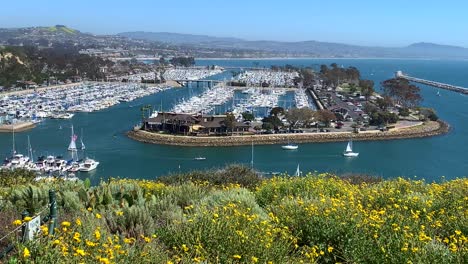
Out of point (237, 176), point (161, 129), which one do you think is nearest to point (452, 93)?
point (161, 129)

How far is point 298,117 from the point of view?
25.2 meters

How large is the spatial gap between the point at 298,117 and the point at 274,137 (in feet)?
9.61

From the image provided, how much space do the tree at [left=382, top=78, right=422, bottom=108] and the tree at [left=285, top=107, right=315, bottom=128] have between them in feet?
35.8

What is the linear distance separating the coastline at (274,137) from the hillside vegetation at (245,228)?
700 inches

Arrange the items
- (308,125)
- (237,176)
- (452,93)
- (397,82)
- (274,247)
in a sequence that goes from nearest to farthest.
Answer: (274,247)
(237,176)
(308,125)
(397,82)
(452,93)

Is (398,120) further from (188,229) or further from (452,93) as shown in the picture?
(188,229)

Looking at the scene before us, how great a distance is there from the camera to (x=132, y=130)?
77.8ft

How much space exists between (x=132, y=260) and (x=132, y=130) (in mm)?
A: 22279

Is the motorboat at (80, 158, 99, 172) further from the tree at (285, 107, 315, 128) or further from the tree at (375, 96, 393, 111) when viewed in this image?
the tree at (375, 96, 393, 111)

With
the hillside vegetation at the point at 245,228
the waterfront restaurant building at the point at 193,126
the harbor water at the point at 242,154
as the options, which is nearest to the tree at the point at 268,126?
the waterfront restaurant building at the point at 193,126

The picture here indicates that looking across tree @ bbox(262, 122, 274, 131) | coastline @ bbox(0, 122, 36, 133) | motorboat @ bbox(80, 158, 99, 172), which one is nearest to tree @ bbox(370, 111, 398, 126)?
tree @ bbox(262, 122, 274, 131)

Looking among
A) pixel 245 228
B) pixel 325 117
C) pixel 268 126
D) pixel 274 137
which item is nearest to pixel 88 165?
pixel 274 137

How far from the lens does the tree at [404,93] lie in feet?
108

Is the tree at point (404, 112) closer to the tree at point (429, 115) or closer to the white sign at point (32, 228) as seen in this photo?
the tree at point (429, 115)
